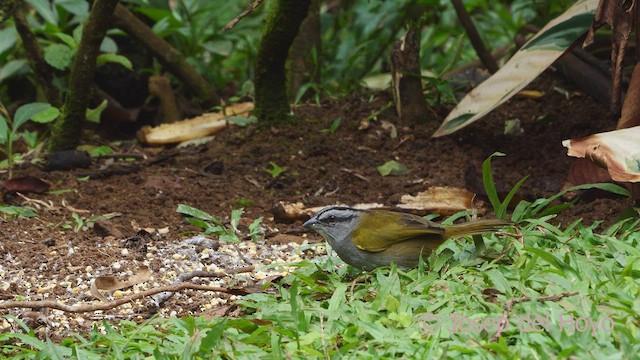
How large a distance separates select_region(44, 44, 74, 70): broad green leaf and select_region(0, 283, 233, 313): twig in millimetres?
2620

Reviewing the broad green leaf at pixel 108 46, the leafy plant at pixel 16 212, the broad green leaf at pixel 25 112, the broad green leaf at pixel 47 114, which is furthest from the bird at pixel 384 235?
the broad green leaf at pixel 108 46


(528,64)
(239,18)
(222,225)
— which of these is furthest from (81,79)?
(528,64)

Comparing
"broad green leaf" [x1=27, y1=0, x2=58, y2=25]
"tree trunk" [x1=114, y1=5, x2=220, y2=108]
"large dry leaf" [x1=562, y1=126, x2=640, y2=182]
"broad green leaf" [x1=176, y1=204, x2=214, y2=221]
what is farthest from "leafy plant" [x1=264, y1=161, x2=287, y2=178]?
"broad green leaf" [x1=27, y1=0, x2=58, y2=25]

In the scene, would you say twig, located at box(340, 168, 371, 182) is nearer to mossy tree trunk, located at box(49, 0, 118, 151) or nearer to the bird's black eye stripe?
the bird's black eye stripe

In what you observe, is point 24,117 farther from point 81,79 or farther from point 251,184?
point 251,184

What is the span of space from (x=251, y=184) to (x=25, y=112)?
1384 millimetres

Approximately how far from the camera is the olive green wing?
4.04 m

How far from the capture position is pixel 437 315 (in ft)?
11.3

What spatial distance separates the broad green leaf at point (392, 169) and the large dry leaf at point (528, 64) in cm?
39

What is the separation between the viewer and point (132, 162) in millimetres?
5914

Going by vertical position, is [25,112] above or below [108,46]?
below

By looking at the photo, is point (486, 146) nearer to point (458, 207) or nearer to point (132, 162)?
point (458, 207)

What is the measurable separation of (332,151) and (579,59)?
1.76m

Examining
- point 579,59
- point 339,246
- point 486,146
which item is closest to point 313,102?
point 486,146
